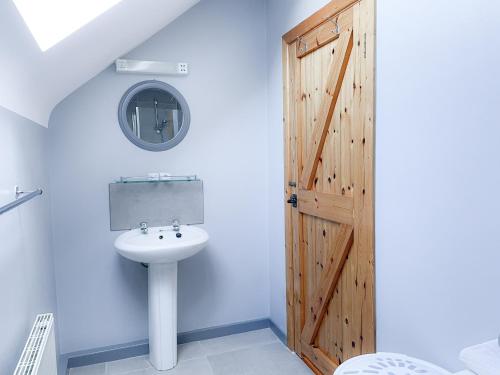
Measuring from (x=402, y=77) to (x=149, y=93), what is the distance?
1637mm

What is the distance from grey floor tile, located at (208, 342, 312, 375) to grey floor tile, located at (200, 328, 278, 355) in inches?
2.2

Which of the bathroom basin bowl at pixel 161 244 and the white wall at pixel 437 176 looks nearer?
the white wall at pixel 437 176

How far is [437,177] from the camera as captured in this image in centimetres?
134

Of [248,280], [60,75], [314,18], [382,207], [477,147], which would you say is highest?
[314,18]

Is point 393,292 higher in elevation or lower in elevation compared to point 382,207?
lower

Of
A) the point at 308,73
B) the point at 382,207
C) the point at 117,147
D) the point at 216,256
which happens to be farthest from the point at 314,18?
the point at 216,256

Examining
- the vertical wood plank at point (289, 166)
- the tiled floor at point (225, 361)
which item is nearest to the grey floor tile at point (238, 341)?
A: the tiled floor at point (225, 361)

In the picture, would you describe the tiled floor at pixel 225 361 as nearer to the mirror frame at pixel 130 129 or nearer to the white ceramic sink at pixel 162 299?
the white ceramic sink at pixel 162 299

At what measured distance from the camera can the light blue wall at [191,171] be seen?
2.35 meters

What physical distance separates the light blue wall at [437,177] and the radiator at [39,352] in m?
1.36

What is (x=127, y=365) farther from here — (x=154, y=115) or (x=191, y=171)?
(x=154, y=115)

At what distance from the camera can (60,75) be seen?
187cm

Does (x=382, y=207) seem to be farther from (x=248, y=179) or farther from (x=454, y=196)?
(x=248, y=179)

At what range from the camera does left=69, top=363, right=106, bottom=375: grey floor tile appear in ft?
7.54
